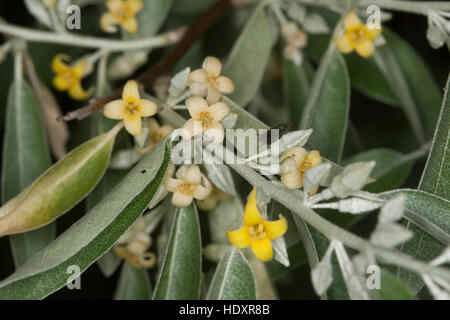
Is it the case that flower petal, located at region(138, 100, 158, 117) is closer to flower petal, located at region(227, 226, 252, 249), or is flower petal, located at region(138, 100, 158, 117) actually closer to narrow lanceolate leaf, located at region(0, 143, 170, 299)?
narrow lanceolate leaf, located at region(0, 143, 170, 299)

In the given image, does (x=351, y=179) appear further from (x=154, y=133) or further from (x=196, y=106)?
(x=154, y=133)

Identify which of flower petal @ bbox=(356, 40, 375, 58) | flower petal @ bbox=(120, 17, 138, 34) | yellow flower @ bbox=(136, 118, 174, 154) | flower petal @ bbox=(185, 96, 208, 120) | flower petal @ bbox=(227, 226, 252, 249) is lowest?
flower petal @ bbox=(227, 226, 252, 249)

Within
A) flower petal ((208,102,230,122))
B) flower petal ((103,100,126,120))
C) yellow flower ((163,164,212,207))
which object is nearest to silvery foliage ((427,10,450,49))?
flower petal ((208,102,230,122))

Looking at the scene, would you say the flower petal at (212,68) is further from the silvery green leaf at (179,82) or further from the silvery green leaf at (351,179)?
the silvery green leaf at (351,179)

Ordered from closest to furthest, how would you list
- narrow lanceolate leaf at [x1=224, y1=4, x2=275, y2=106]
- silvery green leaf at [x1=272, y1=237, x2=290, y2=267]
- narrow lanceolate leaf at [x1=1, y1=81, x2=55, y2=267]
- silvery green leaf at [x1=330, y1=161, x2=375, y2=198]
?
silvery green leaf at [x1=330, y1=161, x2=375, y2=198] < silvery green leaf at [x1=272, y1=237, x2=290, y2=267] < narrow lanceolate leaf at [x1=224, y1=4, x2=275, y2=106] < narrow lanceolate leaf at [x1=1, y1=81, x2=55, y2=267]
